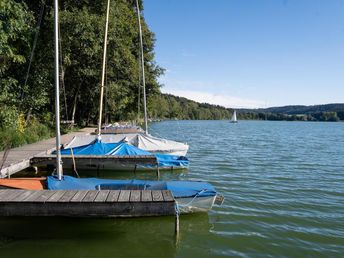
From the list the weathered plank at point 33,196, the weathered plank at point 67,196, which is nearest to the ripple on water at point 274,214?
the weathered plank at point 67,196

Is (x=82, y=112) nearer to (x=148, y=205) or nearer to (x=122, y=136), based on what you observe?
(x=122, y=136)

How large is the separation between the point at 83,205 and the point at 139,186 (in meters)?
2.42

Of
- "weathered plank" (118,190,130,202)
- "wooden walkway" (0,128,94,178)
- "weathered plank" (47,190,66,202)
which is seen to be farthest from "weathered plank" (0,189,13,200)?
"weathered plank" (118,190,130,202)

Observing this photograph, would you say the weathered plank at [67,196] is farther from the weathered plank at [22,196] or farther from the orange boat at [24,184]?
the orange boat at [24,184]

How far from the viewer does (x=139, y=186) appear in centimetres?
1023

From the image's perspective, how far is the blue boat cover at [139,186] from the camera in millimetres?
9719

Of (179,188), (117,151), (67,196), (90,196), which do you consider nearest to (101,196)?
(90,196)

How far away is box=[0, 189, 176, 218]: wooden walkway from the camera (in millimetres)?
7945

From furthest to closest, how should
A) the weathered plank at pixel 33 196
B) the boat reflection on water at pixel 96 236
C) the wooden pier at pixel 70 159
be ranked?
the wooden pier at pixel 70 159
the weathered plank at pixel 33 196
the boat reflection on water at pixel 96 236

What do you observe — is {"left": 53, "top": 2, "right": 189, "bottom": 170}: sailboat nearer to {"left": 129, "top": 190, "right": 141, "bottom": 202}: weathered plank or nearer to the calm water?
the calm water

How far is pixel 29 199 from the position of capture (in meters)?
8.09

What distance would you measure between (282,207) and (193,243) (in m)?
4.33

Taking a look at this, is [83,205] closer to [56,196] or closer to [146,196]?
[56,196]

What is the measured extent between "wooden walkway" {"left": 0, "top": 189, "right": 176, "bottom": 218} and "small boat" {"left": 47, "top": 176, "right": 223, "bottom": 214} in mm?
1289
